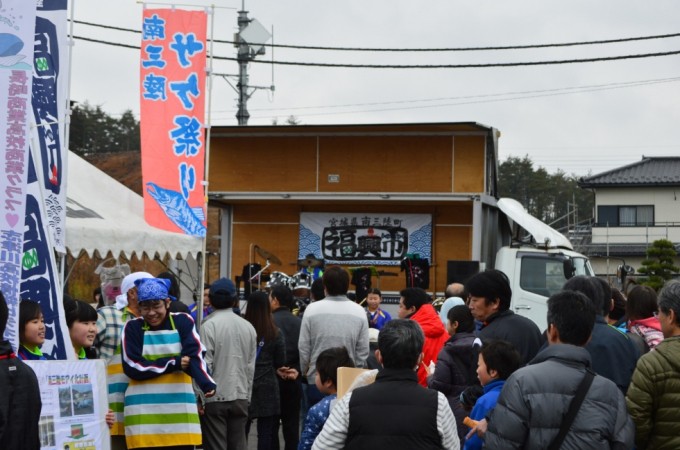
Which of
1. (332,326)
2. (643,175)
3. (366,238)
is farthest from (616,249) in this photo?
(332,326)

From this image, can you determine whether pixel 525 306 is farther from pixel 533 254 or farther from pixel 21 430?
pixel 21 430

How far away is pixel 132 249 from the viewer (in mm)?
10953

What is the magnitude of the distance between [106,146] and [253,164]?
143ft

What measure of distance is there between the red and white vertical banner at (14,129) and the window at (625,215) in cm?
4147

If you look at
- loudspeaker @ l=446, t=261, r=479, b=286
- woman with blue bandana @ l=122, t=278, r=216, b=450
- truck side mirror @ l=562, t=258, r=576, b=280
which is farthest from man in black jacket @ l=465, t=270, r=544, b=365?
loudspeaker @ l=446, t=261, r=479, b=286

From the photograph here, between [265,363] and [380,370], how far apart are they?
4.41 metres

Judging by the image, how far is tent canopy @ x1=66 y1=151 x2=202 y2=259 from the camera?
33.5 ft

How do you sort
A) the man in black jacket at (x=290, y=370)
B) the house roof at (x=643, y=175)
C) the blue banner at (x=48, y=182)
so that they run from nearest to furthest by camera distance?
the blue banner at (x=48, y=182) → the man in black jacket at (x=290, y=370) → the house roof at (x=643, y=175)

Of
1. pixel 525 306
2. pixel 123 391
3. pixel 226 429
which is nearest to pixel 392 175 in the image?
pixel 525 306

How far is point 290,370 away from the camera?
899 centimetres

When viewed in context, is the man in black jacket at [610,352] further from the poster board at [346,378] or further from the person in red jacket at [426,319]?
the person in red jacket at [426,319]

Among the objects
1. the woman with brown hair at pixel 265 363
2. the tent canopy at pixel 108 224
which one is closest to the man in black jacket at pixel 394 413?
the woman with brown hair at pixel 265 363

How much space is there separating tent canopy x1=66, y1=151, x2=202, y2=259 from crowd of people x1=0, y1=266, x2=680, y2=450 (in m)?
1.59

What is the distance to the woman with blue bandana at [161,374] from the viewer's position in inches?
258
